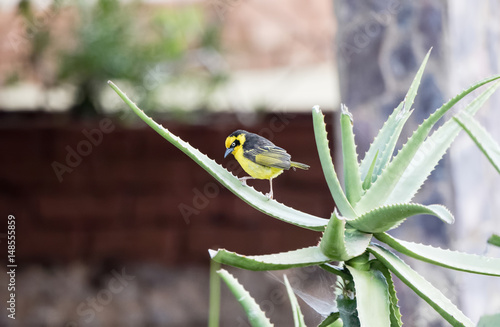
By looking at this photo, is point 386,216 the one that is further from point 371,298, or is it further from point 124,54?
point 124,54

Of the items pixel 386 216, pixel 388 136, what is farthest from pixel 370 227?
pixel 388 136

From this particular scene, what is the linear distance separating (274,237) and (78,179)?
1241 mm

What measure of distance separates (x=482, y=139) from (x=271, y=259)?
203 millimetres

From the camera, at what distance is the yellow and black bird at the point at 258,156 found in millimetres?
652

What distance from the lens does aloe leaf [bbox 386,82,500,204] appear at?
679 millimetres

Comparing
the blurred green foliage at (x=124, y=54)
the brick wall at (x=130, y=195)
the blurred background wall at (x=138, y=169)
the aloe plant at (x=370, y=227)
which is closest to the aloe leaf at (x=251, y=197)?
the aloe plant at (x=370, y=227)

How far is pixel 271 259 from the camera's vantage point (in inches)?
23.2

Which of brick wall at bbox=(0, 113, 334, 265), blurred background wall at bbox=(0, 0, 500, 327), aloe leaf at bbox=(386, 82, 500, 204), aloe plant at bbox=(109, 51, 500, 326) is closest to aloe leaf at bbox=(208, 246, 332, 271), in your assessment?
aloe plant at bbox=(109, 51, 500, 326)

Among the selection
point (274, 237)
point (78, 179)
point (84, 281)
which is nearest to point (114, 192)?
point (78, 179)

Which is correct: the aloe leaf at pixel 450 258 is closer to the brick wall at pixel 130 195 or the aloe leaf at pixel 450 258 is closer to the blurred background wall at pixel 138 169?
the blurred background wall at pixel 138 169

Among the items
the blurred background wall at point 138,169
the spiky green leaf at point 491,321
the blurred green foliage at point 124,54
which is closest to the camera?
the spiky green leaf at point 491,321

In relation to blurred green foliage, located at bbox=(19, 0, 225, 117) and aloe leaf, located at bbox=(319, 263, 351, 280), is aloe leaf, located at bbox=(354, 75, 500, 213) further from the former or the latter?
blurred green foliage, located at bbox=(19, 0, 225, 117)

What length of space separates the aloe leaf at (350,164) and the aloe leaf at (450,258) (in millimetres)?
51

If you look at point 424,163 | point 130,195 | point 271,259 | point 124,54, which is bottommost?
point 130,195
